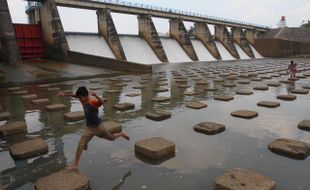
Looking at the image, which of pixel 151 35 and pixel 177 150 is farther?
pixel 151 35

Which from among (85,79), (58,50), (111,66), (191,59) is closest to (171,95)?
(85,79)

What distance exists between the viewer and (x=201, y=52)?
30.4m

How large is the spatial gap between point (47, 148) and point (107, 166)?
1044 millimetres

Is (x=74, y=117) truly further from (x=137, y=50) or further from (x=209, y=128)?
(x=137, y=50)

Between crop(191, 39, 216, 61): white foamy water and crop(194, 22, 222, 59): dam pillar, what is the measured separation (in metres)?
0.42

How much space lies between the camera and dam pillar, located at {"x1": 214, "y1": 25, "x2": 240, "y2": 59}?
1326 inches

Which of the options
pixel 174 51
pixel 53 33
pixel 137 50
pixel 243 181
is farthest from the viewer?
pixel 174 51

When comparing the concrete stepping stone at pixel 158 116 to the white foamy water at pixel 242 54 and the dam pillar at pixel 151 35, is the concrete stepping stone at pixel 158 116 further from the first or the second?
the white foamy water at pixel 242 54

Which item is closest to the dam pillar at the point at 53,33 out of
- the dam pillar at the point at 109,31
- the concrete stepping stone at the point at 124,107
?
the dam pillar at the point at 109,31

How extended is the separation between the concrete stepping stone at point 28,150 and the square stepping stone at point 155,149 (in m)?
1.27

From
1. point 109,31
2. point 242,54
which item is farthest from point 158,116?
point 242,54

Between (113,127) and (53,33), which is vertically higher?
(53,33)

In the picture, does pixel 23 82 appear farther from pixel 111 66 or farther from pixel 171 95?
pixel 171 95

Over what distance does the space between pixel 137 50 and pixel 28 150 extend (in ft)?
71.0
